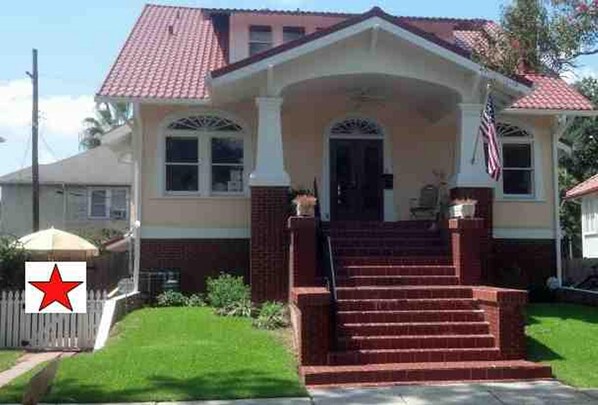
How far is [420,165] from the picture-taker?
18234 millimetres

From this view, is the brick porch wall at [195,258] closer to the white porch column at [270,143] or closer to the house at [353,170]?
the house at [353,170]

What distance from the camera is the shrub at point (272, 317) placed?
13055 millimetres

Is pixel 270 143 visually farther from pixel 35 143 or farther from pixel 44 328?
pixel 35 143

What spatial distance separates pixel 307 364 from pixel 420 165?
28.2 ft

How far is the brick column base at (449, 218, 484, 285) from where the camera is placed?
13.5 m

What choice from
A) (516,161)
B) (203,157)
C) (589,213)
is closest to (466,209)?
(516,161)

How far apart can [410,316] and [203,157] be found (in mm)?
6881

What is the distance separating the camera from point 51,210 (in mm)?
39906

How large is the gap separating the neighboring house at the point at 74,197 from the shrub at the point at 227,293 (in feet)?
82.6

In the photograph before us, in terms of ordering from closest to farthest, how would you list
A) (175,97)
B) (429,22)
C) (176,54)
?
(175,97) → (176,54) → (429,22)

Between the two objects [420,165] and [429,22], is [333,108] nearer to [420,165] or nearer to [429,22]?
[420,165]

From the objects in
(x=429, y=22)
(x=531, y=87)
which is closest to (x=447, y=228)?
(x=531, y=87)

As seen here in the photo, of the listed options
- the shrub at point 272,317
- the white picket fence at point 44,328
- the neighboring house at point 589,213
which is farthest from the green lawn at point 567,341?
the neighboring house at point 589,213

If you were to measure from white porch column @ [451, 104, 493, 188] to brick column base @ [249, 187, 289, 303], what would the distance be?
3.64 metres
